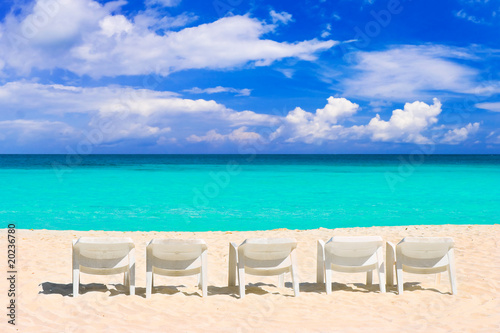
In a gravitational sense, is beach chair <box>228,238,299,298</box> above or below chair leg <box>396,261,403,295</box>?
above

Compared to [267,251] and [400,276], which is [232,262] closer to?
[267,251]

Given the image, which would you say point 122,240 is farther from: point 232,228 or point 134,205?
point 134,205

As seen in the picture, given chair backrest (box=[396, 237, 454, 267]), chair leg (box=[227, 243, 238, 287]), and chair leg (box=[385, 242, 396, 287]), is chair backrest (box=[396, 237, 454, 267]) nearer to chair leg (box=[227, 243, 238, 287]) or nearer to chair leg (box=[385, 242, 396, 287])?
chair leg (box=[385, 242, 396, 287])

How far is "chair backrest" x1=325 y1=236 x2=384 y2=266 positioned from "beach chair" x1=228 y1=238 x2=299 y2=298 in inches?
20.9

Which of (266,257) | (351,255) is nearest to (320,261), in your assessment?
(351,255)

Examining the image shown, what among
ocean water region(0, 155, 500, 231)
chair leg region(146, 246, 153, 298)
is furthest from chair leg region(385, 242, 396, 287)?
ocean water region(0, 155, 500, 231)

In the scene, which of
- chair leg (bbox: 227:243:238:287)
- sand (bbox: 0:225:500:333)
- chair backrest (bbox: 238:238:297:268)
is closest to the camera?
sand (bbox: 0:225:500:333)

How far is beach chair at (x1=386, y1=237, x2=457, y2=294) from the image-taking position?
18.3 ft

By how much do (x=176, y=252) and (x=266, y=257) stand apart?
1.10m

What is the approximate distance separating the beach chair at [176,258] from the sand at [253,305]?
340 mm

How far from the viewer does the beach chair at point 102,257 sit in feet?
17.2

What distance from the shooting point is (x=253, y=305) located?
5.14 metres

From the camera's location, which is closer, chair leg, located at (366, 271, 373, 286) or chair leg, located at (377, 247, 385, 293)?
chair leg, located at (377, 247, 385, 293)


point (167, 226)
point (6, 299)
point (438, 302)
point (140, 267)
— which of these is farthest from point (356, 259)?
point (167, 226)
